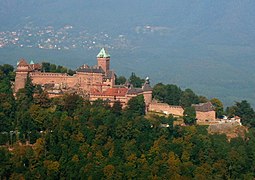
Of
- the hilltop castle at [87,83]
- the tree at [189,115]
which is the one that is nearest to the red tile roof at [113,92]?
the hilltop castle at [87,83]

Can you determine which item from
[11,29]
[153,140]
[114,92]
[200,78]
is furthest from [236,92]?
[11,29]

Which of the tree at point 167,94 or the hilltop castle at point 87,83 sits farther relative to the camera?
the tree at point 167,94

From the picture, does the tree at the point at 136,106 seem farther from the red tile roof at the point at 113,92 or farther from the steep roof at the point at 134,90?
the red tile roof at the point at 113,92

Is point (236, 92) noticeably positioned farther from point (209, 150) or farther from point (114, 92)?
point (209, 150)

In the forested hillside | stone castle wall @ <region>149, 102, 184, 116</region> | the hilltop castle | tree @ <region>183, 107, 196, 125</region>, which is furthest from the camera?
stone castle wall @ <region>149, 102, 184, 116</region>

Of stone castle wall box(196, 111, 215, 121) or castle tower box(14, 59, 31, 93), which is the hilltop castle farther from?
stone castle wall box(196, 111, 215, 121)

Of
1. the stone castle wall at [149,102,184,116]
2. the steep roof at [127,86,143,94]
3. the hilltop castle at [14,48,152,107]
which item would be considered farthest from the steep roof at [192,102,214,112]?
the steep roof at [127,86,143,94]

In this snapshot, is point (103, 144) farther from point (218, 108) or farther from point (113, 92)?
point (218, 108)
